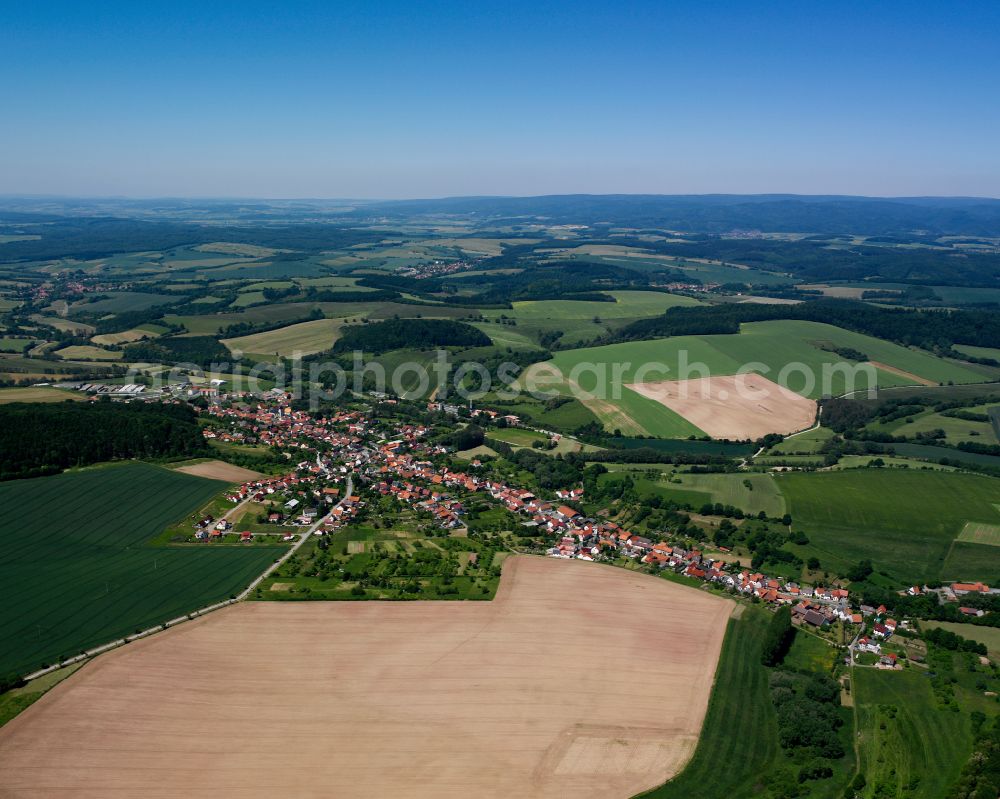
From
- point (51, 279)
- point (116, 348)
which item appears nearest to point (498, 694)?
point (116, 348)

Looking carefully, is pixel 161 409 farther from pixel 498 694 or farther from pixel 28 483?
pixel 498 694

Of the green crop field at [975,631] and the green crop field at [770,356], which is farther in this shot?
the green crop field at [770,356]

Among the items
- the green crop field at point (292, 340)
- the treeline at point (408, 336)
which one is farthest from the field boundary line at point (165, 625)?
the green crop field at point (292, 340)

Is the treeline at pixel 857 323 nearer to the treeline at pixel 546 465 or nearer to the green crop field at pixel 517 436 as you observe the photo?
the green crop field at pixel 517 436

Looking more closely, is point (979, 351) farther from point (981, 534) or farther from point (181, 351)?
point (181, 351)

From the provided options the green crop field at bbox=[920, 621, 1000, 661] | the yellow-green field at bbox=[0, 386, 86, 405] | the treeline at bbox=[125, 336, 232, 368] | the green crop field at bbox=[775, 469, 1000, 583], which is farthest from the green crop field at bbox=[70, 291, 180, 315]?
the green crop field at bbox=[920, 621, 1000, 661]

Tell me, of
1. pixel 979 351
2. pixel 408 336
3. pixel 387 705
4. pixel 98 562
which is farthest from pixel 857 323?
pixel 98 562

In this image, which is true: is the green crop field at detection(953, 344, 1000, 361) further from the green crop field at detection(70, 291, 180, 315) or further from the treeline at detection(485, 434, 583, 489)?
the green crop field at detection(70, 291, 180, 315)
